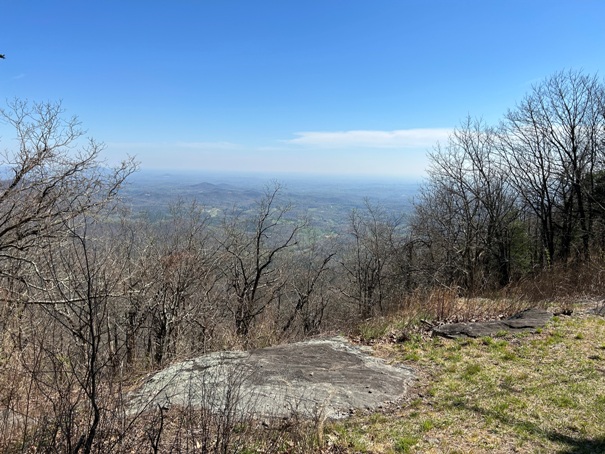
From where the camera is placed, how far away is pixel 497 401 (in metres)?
4.41

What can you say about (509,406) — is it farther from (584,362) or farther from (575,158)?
(575,158)

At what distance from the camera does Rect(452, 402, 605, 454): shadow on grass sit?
342 cm

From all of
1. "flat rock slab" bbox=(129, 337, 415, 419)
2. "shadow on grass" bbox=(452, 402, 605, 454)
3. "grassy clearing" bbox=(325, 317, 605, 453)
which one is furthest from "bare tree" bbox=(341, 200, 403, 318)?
"shadow on grass" bbox=(452, 402, 605, 454)

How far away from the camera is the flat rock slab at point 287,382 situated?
4207 millimetres

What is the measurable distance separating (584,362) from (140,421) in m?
6.02

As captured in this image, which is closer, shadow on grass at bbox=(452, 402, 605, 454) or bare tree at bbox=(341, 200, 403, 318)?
shadow on grass at bbox=(452, 402, 605, 454)

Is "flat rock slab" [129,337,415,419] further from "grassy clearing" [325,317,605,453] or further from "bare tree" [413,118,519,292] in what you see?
"bare tree" [413,118,519,292]

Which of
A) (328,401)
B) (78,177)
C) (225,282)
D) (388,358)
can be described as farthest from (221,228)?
(328,401)

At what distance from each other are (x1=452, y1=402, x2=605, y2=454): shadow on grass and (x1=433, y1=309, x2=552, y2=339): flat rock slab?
2.89m

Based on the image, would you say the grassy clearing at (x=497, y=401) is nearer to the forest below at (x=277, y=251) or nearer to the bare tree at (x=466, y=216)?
the forest below at (x=277, y=251)

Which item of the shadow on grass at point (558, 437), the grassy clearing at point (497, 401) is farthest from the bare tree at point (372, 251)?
the shadow on grass at point (558, 437)

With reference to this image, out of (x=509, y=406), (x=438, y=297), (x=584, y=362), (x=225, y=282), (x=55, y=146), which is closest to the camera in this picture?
(x=509, y=406)

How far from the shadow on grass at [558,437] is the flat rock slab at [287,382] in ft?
3.81

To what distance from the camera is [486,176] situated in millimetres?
20391
